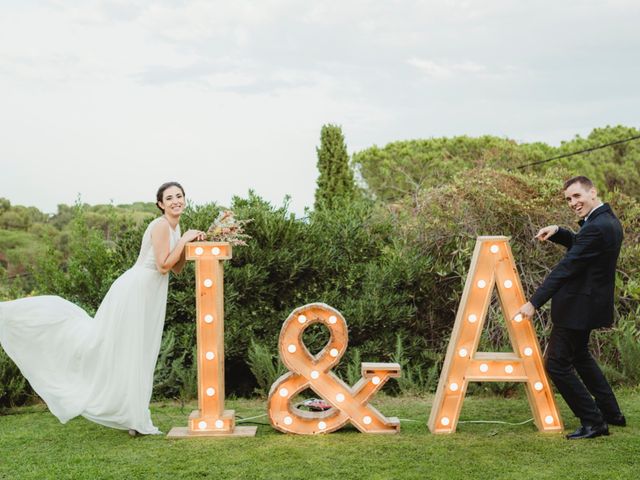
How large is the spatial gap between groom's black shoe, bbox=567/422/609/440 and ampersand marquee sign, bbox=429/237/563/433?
0.73ft

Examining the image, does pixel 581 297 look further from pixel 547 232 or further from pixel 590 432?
pixel 590 432

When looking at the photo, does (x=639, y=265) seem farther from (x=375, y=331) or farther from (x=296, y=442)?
(x=296, y=442)

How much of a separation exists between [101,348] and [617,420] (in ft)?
14.4

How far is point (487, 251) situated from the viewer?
20.4 feet

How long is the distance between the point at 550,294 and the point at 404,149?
22815 millimetres

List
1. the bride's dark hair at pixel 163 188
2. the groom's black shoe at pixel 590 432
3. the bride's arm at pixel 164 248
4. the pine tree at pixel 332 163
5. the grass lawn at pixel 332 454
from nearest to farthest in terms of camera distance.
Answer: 1. the grass lawn at pixel 332 454
2. the groom's black shoe at pixel 590 432
3. the bride's arm at pixel 164 248
4. the bride's dark hair at pixel 163 188
5. the pine tree at pixel 332 163

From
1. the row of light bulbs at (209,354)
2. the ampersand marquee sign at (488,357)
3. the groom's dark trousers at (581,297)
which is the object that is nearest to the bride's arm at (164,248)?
the row of light bulbs at (209,354)

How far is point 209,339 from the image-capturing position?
619cm

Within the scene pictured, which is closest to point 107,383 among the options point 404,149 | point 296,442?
point 296,442

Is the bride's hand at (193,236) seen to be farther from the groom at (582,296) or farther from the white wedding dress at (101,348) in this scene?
the groom at (582,296)

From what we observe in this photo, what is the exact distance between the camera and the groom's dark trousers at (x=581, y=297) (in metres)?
5.72

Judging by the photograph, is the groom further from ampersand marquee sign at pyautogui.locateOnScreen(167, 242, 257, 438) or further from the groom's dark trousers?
ampersand marquee sign at pyautogui.locateOnScreen(167, 242, 257, 438)

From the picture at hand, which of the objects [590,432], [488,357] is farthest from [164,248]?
[590,432]

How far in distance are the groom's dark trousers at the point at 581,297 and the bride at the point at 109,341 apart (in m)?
3.04
